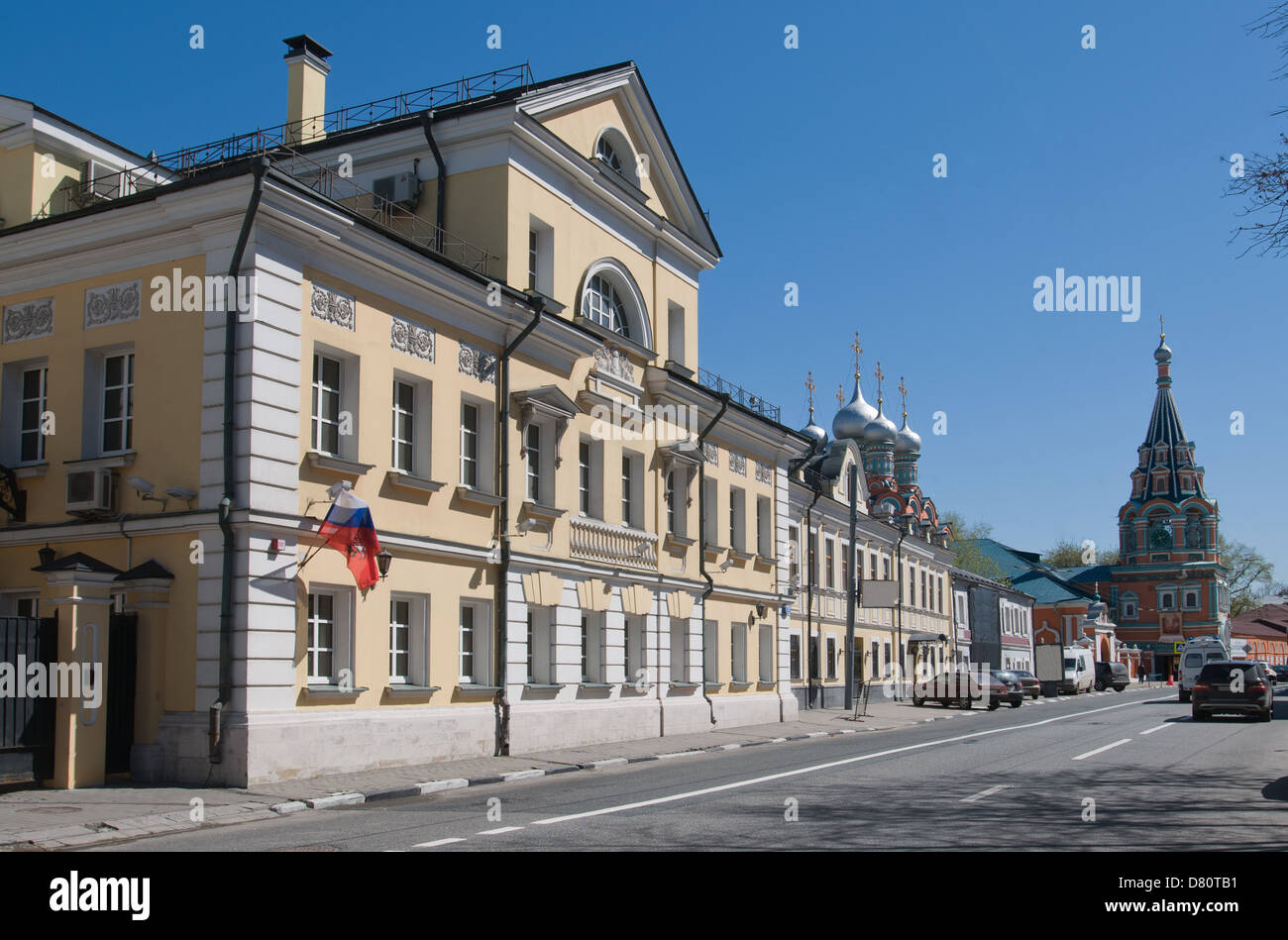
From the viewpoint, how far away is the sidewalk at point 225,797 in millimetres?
11812

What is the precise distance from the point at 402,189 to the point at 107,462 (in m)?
8.26

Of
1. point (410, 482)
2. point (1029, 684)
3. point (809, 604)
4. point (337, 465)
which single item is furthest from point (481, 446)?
point (1029, 684)

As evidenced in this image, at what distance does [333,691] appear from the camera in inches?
656

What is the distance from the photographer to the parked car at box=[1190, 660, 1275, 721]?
104ft

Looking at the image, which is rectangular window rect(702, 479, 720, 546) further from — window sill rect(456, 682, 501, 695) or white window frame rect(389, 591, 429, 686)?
white window frame rect(389, 591, 429, 686)

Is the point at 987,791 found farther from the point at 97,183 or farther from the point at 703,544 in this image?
the point at 97,183

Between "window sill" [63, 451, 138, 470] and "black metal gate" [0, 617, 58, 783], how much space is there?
2482 millimetres

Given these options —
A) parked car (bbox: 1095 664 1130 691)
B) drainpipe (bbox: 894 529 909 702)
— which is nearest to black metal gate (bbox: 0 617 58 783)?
drainpipe (bbox: 894 529 909 702)

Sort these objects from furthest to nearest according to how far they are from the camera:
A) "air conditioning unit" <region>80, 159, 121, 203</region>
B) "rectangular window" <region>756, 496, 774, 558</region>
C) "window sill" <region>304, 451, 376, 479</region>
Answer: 1. "rectangular window" <region>756, 496, 774, 558</region>
2. "air conditioning unit" <region>80, 159, 121, 203</region>
3. "window sill" <region>304, 451, 376, 479</region>
